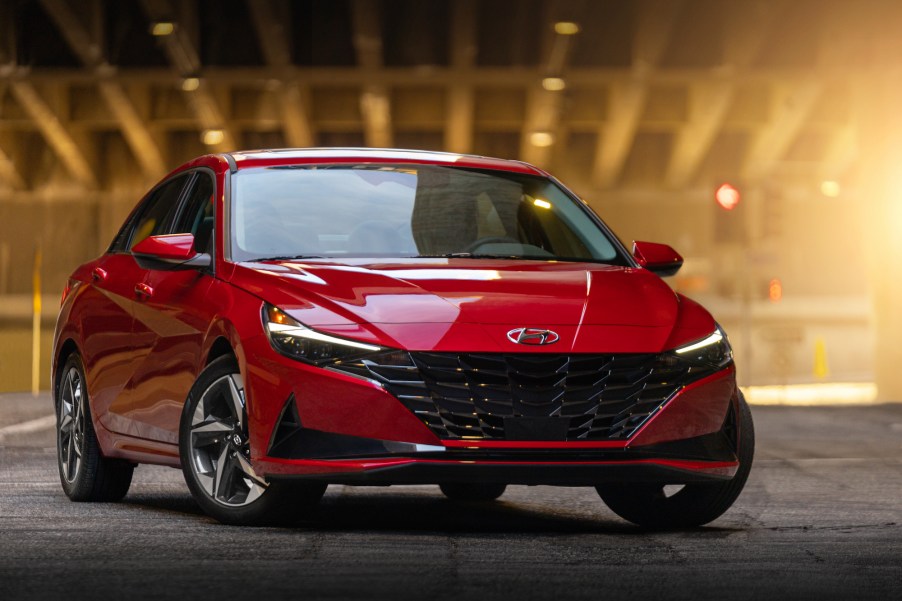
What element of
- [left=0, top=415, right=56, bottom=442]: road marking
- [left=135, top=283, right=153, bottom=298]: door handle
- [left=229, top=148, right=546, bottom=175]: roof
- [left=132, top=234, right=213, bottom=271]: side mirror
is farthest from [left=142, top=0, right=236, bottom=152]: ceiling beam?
[left=132, top=234, right=213, bottom=271]: side mirror

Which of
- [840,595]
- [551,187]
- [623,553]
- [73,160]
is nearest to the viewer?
[840,595]

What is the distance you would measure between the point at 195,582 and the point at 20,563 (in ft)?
2.73

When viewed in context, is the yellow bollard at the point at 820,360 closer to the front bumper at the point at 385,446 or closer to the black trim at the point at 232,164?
the black trim at the point at 232,164

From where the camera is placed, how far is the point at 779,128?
40625 millimetres

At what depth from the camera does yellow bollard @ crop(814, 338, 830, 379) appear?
157 feet

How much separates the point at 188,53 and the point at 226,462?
25.0 metres

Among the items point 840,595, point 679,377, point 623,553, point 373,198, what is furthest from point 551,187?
point 840,595

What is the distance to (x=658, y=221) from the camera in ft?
157

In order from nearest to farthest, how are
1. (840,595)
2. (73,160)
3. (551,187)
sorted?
(840,595)
(551,187)
(73,160)

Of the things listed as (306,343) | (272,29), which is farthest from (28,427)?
(272,29)

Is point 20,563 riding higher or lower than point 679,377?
lower

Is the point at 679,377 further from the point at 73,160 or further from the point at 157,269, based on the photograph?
the point at 73,160

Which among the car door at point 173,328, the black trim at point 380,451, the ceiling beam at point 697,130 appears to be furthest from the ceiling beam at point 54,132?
the black trim at point 380,451

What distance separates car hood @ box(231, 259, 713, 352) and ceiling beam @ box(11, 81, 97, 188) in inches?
1113
